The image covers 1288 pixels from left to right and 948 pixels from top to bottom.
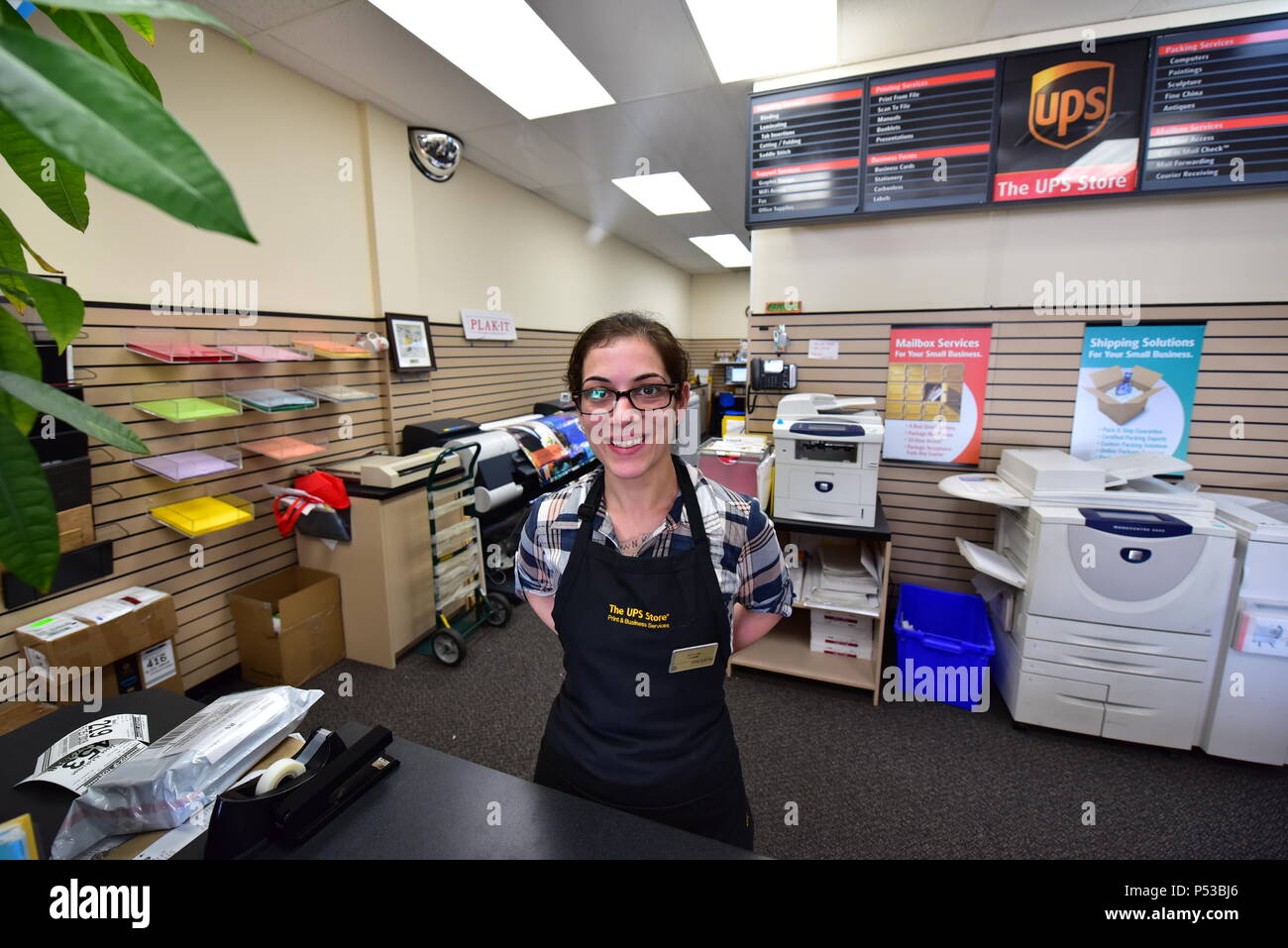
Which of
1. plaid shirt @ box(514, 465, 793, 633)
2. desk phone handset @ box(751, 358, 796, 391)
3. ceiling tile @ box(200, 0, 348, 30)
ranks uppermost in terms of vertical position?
ceiling tile @ box(200, 0, 348, 30)

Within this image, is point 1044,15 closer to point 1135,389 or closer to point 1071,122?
point 1071,122

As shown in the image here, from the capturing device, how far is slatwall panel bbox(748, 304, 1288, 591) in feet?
8.68

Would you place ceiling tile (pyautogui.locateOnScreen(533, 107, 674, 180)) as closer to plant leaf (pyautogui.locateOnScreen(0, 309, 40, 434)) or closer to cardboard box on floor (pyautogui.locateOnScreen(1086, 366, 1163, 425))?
cardboard box on floor (pyautogui.locateOnScreen(1086, 366, 1163, 425))

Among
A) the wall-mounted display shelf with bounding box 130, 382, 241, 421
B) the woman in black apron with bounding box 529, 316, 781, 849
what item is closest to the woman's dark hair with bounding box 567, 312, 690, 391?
the woman in black apron with bounding box 529, 316, 781, 849

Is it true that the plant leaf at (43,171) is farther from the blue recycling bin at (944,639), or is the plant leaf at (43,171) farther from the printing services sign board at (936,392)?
the printing services sign board at (936,392)

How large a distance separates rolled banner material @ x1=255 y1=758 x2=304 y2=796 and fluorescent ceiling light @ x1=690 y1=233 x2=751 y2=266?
729cm

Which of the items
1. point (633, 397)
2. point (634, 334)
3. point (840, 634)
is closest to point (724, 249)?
point (840, 634)

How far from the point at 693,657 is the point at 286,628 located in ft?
8.24

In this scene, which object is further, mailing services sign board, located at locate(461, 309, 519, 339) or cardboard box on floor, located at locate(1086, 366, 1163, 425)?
mailing services sign board, located at locate(461, 309, 519, 339)

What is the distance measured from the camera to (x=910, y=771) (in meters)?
2.35

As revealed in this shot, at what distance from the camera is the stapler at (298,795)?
2.60ft

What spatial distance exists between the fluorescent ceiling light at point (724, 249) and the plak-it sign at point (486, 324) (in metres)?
3.48

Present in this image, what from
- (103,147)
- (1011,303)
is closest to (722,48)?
(1011,303)

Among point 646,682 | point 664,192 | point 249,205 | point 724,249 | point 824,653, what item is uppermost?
point 724,249
